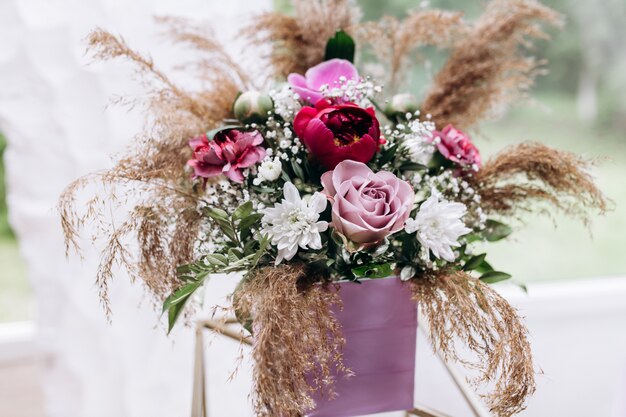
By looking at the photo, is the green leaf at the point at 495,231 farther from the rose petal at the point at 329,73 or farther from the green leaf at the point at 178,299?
the green leaf at the point at 178,299

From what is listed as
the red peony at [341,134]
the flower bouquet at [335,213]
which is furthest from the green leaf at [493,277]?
the red peony at [341,134]

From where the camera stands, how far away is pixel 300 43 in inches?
36.2

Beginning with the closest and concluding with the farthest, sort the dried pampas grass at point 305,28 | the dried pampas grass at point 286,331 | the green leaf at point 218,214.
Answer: the dried pampas grass at point 286,331 → the green leaf at point 218,214 → the dried pampas grass at point 305,28

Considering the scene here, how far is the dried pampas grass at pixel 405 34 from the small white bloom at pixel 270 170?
0.35 meters

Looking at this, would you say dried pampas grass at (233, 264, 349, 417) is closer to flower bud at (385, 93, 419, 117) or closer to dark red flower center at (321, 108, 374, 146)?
dark red flower center at (321, 108, 374, 146)

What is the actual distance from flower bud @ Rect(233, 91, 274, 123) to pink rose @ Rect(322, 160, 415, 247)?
135mm

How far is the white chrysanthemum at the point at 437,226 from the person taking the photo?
26.0 inches

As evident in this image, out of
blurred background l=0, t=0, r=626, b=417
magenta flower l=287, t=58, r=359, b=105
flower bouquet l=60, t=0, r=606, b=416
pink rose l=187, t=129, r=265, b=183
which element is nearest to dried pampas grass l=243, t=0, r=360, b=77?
flower bouquet l=60, t=0, r=606, b=416

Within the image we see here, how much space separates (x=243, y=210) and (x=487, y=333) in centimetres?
29

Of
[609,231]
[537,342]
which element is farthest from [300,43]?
[609,231]

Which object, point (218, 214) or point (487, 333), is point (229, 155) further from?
point (487, 333)

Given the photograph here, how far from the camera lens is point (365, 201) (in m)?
0.64

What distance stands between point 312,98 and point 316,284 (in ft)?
0.76

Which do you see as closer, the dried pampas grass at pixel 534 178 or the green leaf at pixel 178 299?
the green leaf at pixel 178 299
